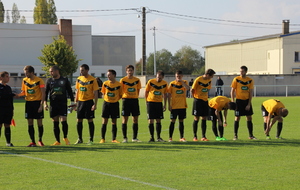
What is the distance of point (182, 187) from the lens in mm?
7488

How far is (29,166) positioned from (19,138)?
21.8ft

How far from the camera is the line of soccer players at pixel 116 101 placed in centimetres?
1241

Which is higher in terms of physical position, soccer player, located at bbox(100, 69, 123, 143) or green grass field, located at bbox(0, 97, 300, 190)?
soccer player, located at bbox(100, 69, 123, 143)

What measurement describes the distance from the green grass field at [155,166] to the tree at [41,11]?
8358cm

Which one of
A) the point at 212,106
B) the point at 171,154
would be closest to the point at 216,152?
the point at 171,154

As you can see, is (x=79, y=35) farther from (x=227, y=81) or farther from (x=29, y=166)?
(x=29, y=166)

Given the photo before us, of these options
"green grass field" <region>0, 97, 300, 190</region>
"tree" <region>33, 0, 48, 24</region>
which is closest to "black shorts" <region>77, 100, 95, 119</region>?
"green grass field" <region>0, 97, 300, 190</region>

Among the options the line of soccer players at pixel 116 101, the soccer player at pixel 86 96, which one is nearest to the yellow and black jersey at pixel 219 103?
the line of soccer players at pixel 116 101

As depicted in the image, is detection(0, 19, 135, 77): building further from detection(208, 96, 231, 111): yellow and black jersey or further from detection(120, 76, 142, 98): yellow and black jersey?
detection(208, 96, 231, 111): yellow and black jersey

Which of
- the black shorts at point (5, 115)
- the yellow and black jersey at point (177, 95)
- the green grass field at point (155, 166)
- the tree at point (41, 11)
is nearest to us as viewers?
the green grass field at point (155, 166)

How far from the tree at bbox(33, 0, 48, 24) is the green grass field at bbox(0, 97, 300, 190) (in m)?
83.6

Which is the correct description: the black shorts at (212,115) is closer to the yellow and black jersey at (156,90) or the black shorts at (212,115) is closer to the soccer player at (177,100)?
the soccer player at (177,100)

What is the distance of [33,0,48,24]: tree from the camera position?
304 feet

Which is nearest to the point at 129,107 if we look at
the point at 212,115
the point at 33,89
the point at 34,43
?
the point at 212,115
